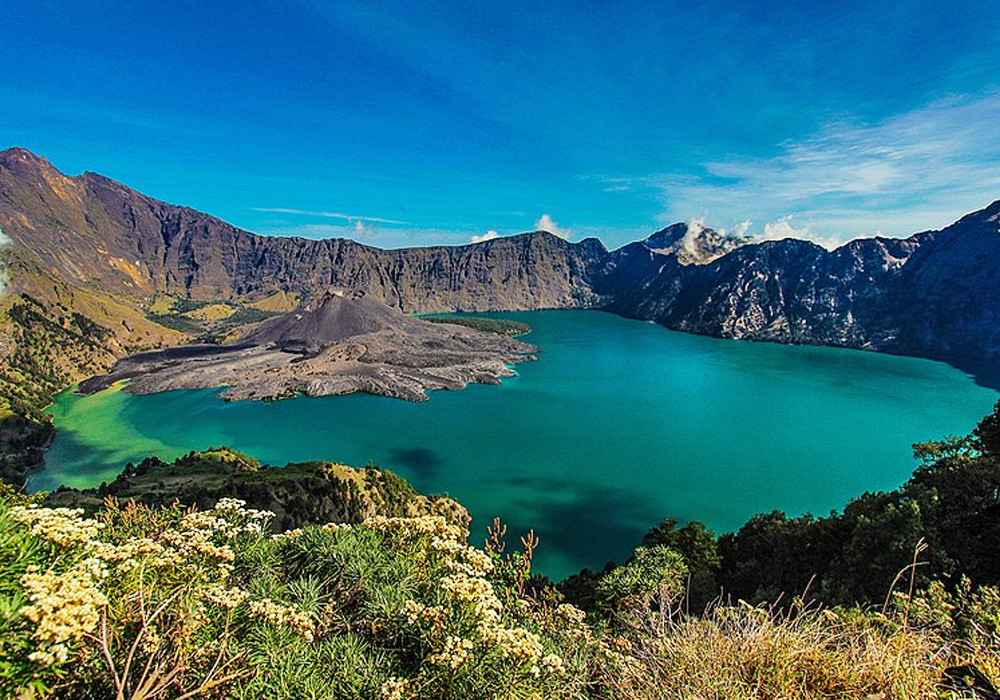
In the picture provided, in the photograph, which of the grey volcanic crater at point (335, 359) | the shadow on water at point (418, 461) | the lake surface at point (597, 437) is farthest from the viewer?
the grey volcanic crater at point (335, 359)

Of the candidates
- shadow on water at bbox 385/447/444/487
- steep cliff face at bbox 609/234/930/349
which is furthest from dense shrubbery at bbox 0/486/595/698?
steep cliff face at bbox 609/234/930/349

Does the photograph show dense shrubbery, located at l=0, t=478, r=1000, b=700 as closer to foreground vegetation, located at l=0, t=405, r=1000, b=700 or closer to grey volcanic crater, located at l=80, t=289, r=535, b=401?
foreground vegetation, located at l=0, t=405, r=1000, b=700

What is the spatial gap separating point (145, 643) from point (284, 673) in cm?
136

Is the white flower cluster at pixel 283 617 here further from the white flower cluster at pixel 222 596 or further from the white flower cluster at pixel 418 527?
the white flower cluster at pixel 418 527

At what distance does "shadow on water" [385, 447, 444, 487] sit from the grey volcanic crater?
27.9 meters

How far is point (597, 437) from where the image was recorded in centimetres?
6681

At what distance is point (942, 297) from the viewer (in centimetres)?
15775

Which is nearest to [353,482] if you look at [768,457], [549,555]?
[549,555]

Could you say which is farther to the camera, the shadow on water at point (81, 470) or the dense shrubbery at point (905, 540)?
the shadow on water at point (81, 470)

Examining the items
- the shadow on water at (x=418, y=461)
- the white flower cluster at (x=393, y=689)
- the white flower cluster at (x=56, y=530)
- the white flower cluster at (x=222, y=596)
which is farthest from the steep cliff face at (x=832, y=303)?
the white flower cluster at (x=56, y=530)

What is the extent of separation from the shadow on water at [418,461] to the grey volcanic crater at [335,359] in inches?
1099

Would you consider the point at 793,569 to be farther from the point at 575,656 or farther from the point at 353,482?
the point at 353,482

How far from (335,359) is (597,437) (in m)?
79.0

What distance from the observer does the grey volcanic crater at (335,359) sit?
10200cm
